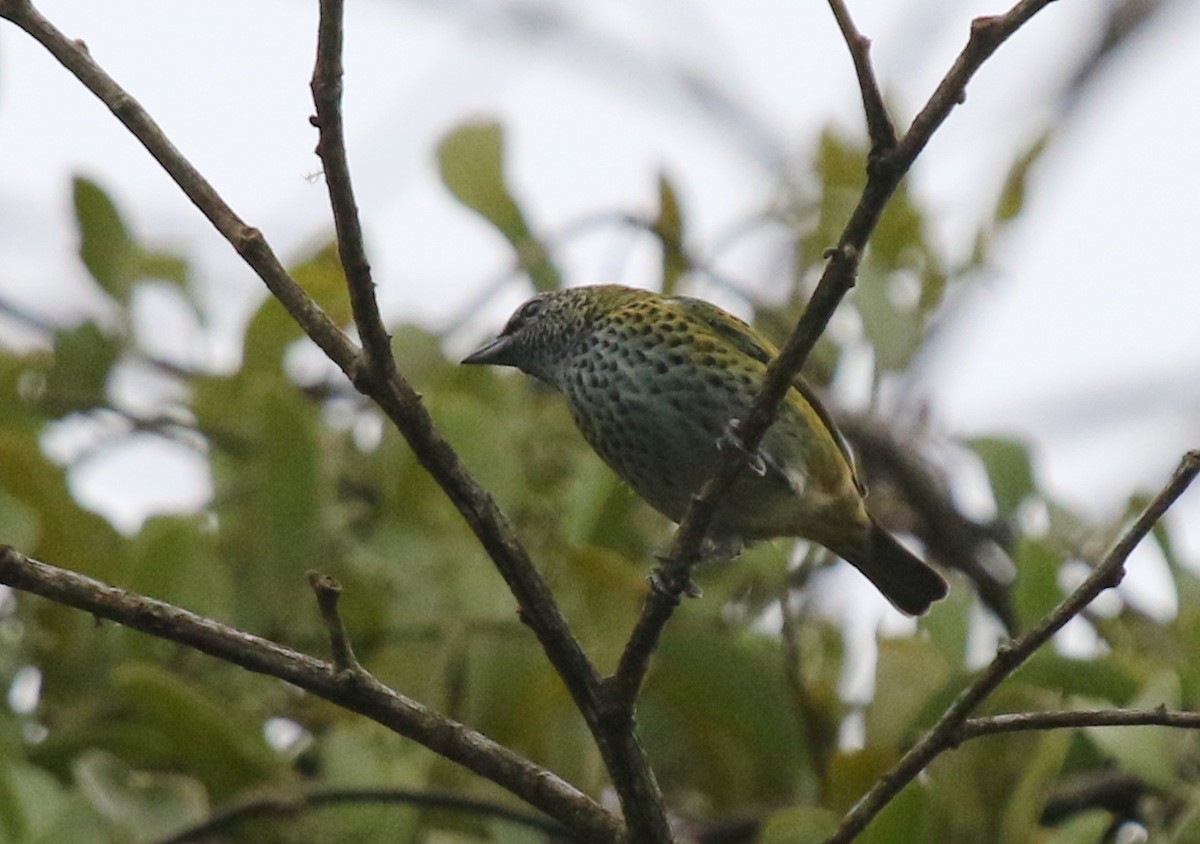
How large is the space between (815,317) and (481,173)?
1.97 metres

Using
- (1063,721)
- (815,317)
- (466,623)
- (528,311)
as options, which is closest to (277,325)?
(528,311)

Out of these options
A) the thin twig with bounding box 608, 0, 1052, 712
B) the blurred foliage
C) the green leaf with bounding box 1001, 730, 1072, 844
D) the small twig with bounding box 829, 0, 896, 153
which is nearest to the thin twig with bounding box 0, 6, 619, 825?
the thin twig with bounding box 608, 0, 1052, 712

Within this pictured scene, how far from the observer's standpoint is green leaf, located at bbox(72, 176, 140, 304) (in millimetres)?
3625

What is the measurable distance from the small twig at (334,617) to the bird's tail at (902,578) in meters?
1.85

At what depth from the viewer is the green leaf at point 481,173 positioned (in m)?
3.70

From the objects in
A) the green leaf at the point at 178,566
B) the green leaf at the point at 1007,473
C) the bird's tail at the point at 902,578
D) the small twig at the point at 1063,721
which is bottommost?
the small twig at the point at 1063,721

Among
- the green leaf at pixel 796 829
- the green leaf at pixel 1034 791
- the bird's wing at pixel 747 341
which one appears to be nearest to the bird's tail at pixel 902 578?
the bird's wing at pixel 747 341

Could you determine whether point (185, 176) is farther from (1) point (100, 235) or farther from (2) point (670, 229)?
(2) point (670, 229)

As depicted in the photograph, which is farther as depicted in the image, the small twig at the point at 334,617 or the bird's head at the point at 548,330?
the bird's head at the point at 548,330

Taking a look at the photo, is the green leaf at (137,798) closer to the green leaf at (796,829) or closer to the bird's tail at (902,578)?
the green leaf at (796,829)

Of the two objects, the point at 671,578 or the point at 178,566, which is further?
the point at 178,566

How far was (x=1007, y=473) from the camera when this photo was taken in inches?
140

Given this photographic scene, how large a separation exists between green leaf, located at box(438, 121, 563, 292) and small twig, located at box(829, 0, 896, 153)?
1.99 meters

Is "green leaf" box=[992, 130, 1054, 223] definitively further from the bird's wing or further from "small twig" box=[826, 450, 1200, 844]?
"small twig" box=[826, 450, 1200, 844]
